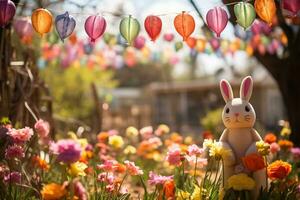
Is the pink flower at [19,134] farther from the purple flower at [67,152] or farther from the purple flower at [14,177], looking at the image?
the purple flower at [67,152]

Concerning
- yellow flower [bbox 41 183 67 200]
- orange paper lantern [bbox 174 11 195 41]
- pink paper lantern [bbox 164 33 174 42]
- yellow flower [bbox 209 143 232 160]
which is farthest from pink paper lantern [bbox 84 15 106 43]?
pink paper lantern [bbox 164 33 174 42]

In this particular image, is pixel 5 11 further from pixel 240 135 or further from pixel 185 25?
pixel 240 135

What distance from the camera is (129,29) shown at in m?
3.83

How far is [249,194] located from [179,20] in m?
1.41

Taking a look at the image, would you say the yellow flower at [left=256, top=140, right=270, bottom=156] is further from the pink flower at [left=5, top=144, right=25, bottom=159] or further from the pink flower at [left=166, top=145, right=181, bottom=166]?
the pink flower at [left=5, top=144, right=25, bottom=159]

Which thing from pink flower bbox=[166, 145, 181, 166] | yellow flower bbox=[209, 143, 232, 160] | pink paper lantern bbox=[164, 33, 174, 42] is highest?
pink paper lantern bbox=[164, 33, 174, 42]

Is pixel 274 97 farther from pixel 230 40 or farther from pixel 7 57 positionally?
pixel 7 57

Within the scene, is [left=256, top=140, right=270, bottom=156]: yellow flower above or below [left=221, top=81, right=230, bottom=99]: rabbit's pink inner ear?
below

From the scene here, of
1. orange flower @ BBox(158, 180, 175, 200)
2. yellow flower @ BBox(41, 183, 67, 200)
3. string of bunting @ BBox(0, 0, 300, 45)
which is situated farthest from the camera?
string of bunting @ BBox(0, 0, 300, 45)

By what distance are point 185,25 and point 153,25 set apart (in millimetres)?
311

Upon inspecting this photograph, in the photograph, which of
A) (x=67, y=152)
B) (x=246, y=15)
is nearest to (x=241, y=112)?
(x=246, y=15)

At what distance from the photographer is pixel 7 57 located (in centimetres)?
452

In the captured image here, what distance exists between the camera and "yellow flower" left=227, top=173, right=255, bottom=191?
308 cm

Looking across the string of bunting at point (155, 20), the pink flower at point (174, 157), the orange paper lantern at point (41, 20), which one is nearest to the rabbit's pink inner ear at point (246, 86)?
A: the string of bunting at point (155, 20)
